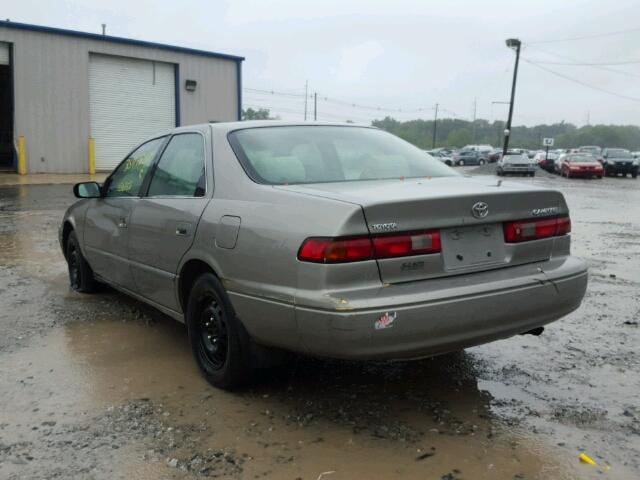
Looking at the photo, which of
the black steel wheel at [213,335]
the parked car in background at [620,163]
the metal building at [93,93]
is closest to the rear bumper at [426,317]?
the black steel wheel at [213,335]

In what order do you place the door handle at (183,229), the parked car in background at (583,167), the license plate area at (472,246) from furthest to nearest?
the parked car in background at (583,167)
the door handle at (183,229)
the license plate area at (472,246)

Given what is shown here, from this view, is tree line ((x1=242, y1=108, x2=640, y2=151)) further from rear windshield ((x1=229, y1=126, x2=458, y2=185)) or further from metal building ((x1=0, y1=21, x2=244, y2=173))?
rear windshield ((x1=229, y1=126, x2=458, y2=185))

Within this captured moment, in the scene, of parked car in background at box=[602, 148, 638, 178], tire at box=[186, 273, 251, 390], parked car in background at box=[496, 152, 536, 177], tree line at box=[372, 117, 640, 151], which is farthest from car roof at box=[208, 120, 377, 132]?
tree line at box=[372, 117, 640, 151]

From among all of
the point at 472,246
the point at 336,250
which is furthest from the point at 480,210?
the point at 336,250

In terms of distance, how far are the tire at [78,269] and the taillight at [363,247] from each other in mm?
3421

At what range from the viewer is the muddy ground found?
111 inches

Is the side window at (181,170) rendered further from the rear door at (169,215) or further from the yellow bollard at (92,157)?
the yellow bollard at (92,157)

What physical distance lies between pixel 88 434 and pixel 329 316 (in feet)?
4.40

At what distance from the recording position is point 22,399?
3.54m

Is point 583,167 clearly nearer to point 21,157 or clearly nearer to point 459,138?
point 21,157

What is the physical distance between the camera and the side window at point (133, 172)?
472cm

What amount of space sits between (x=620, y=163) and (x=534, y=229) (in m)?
Result: 35.6

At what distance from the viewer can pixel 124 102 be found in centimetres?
2569

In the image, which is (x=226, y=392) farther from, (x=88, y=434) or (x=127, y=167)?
(x=127, y=167)
